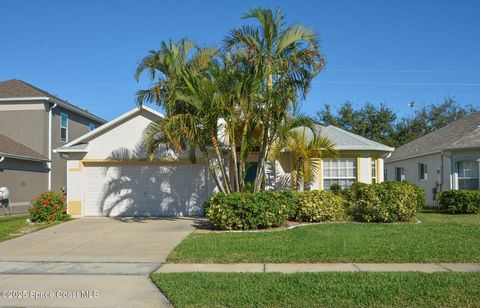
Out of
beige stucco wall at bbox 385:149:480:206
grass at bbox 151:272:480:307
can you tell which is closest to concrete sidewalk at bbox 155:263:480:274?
grass at bbox 151:272:480:307

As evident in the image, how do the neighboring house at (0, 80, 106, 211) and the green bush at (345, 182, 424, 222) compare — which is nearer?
the green bush at (345, 182, 424, 222)

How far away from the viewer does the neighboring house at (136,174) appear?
Answer: 17562 mm

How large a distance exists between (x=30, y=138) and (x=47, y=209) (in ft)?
26.2

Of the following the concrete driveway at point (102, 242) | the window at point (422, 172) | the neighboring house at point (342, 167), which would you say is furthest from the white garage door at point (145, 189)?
the window at point (422, 172)

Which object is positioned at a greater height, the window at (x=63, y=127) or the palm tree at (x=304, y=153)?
the window at (x=63, y=127)

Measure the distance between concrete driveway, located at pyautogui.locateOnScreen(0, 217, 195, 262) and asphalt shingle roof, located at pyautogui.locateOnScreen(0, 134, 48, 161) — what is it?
6.41m

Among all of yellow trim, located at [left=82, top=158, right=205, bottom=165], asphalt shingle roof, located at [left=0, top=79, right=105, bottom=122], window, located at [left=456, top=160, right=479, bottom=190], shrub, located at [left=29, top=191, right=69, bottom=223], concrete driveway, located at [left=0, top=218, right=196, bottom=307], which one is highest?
asphalt shingle roof, located at [left=0, top=79, right=105, bottom=122]

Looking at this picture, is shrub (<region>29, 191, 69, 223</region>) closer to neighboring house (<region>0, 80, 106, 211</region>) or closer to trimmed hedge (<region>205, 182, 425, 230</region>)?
neighboring house (<region>0, 80, 106, 211</region>)

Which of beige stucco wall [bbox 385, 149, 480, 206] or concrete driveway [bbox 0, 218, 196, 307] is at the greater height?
beige stucco wall [bbox 385, 149, 480, 206]

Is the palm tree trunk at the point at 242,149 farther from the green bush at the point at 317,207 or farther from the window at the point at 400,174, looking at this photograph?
the window at the point at 400,174

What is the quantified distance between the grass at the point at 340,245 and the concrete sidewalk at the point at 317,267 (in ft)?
0.82

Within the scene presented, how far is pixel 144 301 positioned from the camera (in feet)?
22.0

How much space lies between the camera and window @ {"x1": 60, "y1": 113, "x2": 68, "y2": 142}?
958 inches

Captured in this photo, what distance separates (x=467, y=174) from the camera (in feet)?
66.5
